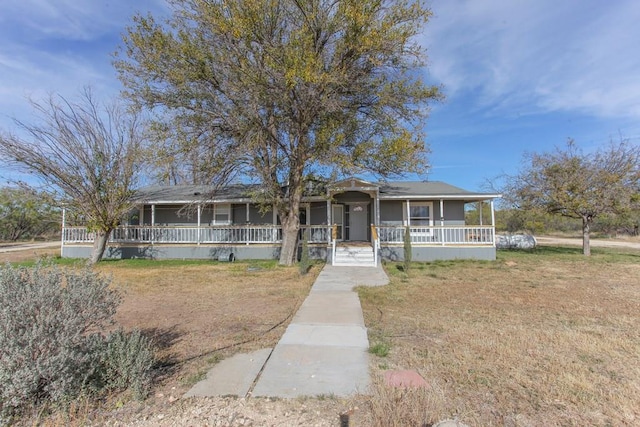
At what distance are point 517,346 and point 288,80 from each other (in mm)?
8718

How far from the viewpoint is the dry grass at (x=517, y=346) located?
3168 mm

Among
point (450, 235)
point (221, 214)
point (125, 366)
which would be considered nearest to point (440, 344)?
point (125, 366)

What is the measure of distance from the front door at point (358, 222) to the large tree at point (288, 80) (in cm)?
587

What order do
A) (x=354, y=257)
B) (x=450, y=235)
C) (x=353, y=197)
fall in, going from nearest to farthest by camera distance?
1. (x=354, y=257)
2. (x=450, y=235)
3. (x=353, y=197)

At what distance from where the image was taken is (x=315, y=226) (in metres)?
15.6

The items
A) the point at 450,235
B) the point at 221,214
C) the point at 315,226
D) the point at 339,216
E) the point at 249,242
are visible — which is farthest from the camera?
the point at 221,214

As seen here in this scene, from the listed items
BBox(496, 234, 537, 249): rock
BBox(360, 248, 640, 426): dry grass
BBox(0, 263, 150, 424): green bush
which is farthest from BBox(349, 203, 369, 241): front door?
BBox(0, 263, 150, 424): green bush

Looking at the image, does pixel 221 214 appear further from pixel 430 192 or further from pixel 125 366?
pixel 125 366

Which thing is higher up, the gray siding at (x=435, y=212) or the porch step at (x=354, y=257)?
the gray siding at (x=435, y=212)

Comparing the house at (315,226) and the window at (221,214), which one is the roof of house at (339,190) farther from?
the window at (221,214)

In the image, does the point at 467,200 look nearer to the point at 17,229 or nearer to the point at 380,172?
the point at 380,172

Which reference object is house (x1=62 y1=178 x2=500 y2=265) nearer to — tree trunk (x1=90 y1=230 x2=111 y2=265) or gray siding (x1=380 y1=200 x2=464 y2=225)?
gray siding (x1=380 y1=200 x2=464 y2=225)

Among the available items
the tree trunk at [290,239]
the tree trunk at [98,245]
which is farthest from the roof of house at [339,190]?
the tree trunk at [98,245]

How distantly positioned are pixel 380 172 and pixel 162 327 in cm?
872
